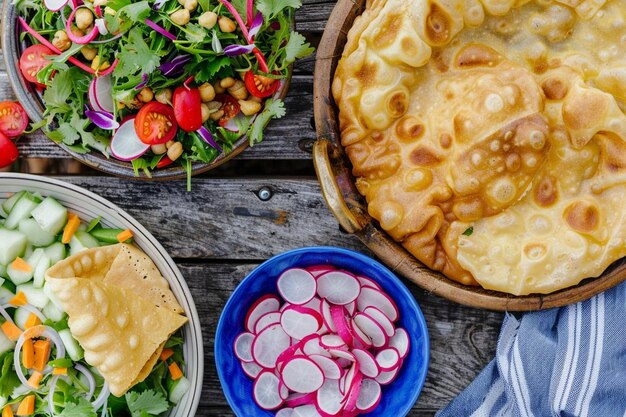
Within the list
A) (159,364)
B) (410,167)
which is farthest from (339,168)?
(159,364)

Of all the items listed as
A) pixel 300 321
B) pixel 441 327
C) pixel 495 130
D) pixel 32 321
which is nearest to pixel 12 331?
pixel 32 321

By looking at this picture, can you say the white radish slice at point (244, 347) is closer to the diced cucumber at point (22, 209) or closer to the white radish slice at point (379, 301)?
the white radish slice at point (379, 301)

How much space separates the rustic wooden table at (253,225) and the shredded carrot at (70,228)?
0.65 feet

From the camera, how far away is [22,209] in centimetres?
232

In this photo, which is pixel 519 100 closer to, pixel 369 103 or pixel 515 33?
pixel 515 33

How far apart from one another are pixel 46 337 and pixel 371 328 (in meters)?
1.09

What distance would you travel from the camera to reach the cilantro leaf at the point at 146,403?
7.47ft

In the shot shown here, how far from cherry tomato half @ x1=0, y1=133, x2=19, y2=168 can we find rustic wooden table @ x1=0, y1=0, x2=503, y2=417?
6 centimetres

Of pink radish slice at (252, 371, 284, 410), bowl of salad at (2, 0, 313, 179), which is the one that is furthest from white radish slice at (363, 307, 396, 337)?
bowl of salad at (2, 0, 313, 179)

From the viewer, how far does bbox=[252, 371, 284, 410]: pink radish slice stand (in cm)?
242

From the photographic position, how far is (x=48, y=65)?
217 cm

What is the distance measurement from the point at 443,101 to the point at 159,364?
4.22ft

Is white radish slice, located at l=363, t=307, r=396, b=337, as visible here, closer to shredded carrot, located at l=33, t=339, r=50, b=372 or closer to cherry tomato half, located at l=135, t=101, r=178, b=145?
cherry tomato half, located at l=135, t=101, r=178, b=145

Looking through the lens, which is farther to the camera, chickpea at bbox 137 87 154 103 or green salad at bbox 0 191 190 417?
green salad at bbox 0 191 190 417
